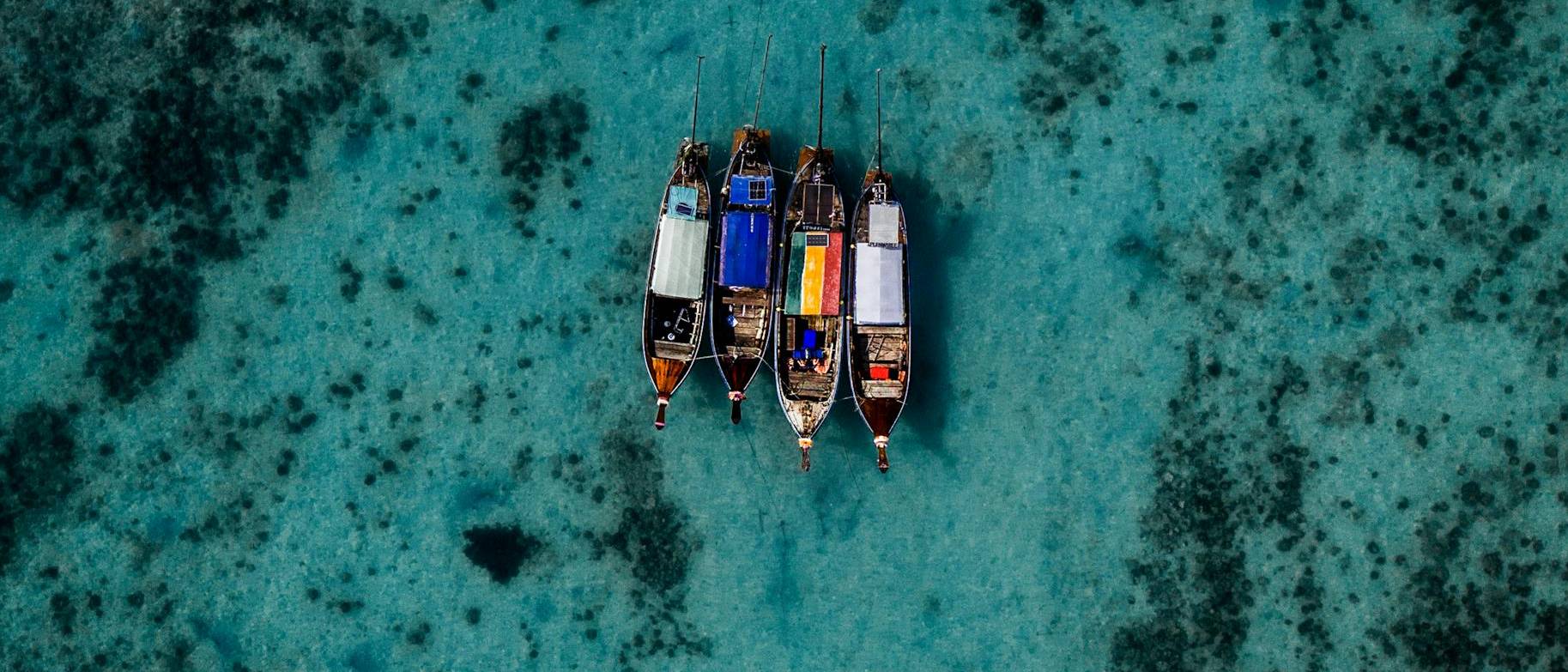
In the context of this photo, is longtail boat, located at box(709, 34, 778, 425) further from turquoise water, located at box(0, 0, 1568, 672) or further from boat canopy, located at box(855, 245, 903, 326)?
boat canopy, located at box(855, 245, 903, 326)

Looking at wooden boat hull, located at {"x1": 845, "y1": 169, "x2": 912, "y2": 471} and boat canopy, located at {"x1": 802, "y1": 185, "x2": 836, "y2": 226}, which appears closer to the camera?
wooden boat hull, located at {"x1": 845, "y1": 169, "x2": 912, "y2": 471}

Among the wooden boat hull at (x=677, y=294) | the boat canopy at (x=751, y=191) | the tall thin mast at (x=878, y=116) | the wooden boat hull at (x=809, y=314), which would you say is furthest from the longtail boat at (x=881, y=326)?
the wooden boat hull at (x=677, y=294)

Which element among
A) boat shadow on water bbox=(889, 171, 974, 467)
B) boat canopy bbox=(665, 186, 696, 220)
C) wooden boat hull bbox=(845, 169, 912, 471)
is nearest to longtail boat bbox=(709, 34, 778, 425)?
boat canopy bbox=(665, 186, 696, 220)

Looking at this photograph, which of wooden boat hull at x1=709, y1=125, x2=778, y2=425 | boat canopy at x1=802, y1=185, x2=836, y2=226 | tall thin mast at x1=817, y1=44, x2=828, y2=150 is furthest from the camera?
tall thin mast at x1=817, y1=44, x2=828, y2=150

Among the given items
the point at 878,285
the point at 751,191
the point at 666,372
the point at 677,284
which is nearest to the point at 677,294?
the point at 677,284

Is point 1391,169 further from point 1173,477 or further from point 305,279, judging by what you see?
point 305,279

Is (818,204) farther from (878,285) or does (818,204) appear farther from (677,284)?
(677,284)
